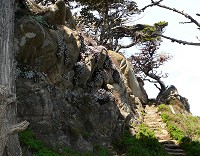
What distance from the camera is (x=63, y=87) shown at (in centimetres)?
1459

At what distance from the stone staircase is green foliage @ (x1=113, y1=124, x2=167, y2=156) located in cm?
92

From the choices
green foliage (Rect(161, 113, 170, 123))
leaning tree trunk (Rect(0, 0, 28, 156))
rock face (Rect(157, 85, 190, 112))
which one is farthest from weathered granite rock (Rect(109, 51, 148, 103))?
leaning tree trunk (Rect(0, 0, 28, 156))

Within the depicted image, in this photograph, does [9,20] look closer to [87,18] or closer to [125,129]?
[125,129]

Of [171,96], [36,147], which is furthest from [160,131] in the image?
[36,147]

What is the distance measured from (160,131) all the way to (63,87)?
7.94m

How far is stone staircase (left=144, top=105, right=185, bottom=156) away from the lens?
16.6 metres

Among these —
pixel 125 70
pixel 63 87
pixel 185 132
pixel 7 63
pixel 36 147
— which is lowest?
pixel 185 132

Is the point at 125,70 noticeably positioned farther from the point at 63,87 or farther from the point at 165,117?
the point at 63,87

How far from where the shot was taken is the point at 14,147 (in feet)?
26.7

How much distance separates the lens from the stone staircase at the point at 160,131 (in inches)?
654

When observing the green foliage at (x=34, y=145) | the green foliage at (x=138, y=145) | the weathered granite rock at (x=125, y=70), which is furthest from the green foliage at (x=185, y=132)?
the green foliage at (x=34, y=145)

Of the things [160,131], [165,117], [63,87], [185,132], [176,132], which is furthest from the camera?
[165,117]

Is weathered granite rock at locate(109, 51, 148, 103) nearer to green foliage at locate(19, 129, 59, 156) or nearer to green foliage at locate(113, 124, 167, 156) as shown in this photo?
green foliage at locate(113, 124, 167, 156)

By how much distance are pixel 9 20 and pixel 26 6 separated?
6.39 metres
